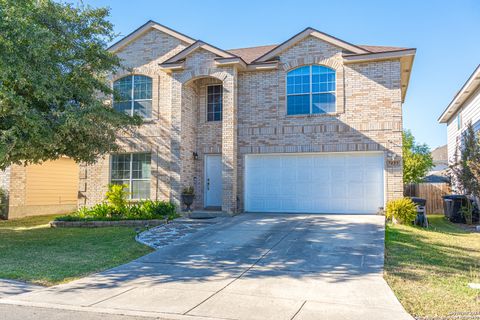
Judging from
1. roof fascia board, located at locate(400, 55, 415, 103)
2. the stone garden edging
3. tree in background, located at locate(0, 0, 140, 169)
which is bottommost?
the stone garden edging

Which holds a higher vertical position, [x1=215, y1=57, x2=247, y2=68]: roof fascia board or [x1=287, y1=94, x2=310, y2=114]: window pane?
[x1=215, y1=57, x2=247, y2=68]: roof fascia board

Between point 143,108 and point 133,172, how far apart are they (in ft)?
9.39

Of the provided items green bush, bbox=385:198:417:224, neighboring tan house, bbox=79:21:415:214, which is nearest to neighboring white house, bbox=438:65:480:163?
neighboring tan house, bbox=79:21:415:214

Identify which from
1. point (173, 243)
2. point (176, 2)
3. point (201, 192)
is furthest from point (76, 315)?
point (201, 192)

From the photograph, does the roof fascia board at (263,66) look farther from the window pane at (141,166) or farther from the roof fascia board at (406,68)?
the window pane at (141,166)

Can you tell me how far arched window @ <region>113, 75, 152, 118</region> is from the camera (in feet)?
56.6

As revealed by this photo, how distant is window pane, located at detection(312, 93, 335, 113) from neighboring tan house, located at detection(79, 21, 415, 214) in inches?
1.6

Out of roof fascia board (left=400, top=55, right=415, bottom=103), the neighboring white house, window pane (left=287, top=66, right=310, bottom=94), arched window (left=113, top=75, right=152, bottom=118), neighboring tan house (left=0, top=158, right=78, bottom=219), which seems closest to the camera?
roof fascia board (left=400, top=55, right=415, bottom=103)

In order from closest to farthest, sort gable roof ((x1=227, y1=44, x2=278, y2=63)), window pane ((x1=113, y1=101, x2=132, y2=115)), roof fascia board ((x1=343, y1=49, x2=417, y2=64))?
roof fascia board ((x1=343, y1=49, x2=417, y2=64)), window pane ((x1=113, y1=101, x2=132, y2=115)), gable roof ((x1=227, y1=44, x2=278, y2=63))

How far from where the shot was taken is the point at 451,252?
9.33 m

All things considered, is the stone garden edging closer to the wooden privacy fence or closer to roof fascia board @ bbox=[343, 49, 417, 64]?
roof fascia board @ bbox=[343, 49, 417, 64]

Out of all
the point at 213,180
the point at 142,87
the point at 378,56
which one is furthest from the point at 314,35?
the point at 142,87

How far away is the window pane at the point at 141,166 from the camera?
16.9 m

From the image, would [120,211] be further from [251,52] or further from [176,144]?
[251,52]
